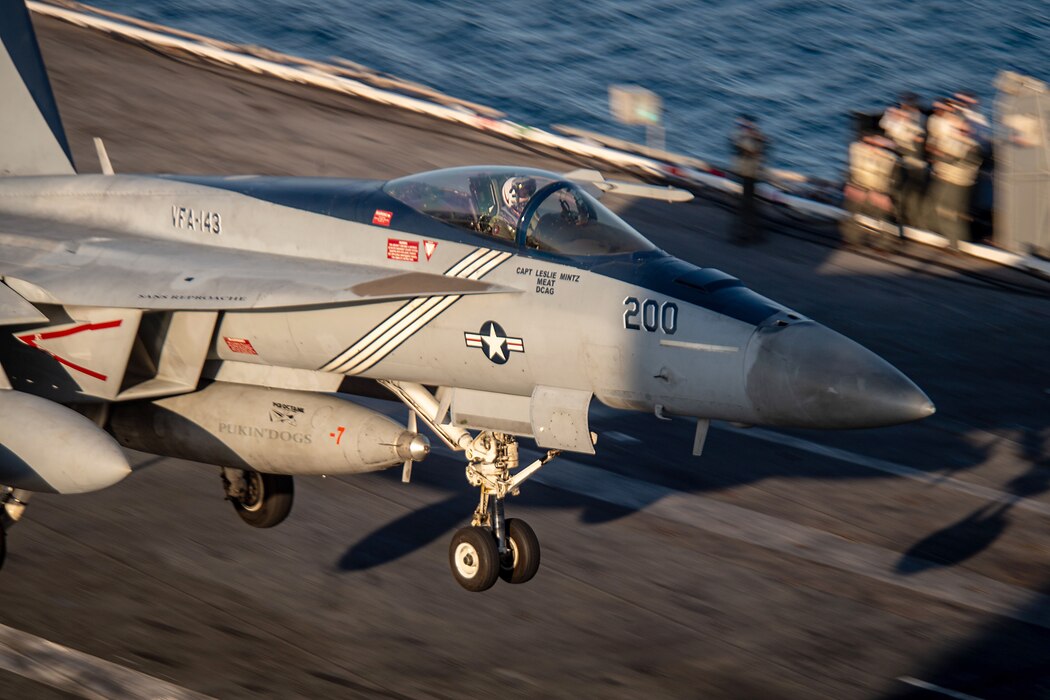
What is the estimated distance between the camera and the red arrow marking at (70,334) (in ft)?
36.9

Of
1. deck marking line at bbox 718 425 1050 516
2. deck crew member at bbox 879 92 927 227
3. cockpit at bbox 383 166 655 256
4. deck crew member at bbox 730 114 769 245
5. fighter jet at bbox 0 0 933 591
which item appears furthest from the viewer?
deck crew member at bbox 879 92 927 227

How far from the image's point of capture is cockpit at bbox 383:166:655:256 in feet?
33.1

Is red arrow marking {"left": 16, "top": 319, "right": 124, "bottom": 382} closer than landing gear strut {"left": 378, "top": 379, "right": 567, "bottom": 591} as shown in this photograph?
No

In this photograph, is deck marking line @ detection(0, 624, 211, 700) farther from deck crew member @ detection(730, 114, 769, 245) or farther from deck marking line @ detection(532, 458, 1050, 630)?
deck crew member @ detection(730, 114, 769, 245)

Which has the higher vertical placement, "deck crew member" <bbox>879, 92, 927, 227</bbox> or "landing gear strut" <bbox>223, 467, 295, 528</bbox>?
"deck crew member" <bbox>879, 92, 927, 227</bbox>

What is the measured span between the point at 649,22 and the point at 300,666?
1819 inches

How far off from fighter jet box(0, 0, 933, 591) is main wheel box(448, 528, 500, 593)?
2 centimetres

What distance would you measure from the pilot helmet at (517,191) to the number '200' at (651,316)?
124 cm

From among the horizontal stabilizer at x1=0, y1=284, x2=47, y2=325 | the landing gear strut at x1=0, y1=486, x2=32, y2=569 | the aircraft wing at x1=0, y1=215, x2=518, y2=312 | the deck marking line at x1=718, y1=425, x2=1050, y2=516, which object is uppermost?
the aircraft wing at x1=0, y1=215, x2=518, y2=312

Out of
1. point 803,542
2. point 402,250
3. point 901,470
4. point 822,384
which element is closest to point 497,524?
point 402,250

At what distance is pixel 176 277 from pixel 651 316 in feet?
13.2

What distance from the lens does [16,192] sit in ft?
43.2

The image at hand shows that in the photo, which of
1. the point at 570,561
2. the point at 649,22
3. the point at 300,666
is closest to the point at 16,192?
the point at 300,666

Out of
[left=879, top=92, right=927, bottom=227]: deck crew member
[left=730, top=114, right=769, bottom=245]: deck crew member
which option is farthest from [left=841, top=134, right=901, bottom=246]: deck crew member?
[left=730, top=114, right=769, bottom=245]: deck crew member
